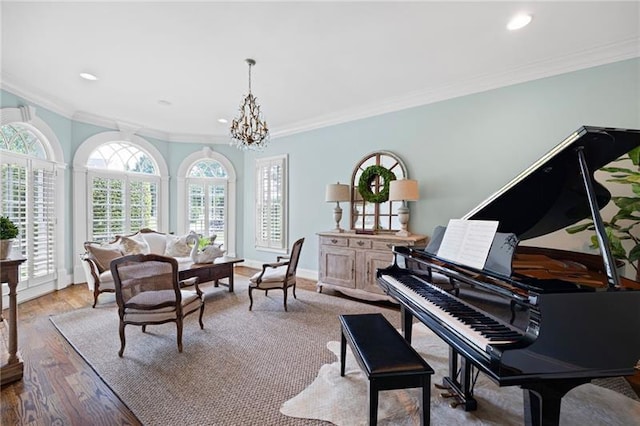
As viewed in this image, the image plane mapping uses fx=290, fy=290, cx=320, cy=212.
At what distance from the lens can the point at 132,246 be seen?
4.56 meters

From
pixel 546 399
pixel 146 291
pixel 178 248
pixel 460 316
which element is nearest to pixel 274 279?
pixel 146 291

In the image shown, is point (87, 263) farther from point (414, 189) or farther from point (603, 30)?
point (603, 30)

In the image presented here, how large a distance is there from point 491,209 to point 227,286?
4.14m

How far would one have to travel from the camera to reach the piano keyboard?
137cm

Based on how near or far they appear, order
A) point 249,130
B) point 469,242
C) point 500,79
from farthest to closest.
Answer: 1. point 500,79
2. point 249,130
3. point 469,242

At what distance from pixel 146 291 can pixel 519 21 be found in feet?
13.9

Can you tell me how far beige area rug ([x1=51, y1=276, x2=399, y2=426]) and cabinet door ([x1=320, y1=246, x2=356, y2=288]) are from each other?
0.41 metres

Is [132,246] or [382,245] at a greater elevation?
[382,245]

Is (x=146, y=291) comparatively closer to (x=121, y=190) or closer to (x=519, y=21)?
(x=121, y=190)

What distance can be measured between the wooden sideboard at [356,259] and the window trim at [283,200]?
4.93 ft

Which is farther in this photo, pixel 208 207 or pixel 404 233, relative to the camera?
pixel 208 207

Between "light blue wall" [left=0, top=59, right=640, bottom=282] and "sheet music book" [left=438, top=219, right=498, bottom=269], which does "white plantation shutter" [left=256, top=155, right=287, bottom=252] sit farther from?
"sheet music book" [left=438, top=219, right=498, bottom=269]

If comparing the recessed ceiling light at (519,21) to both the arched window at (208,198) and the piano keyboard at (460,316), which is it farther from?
the arched window at (208,198)

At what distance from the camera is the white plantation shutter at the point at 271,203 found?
19.6 ft
